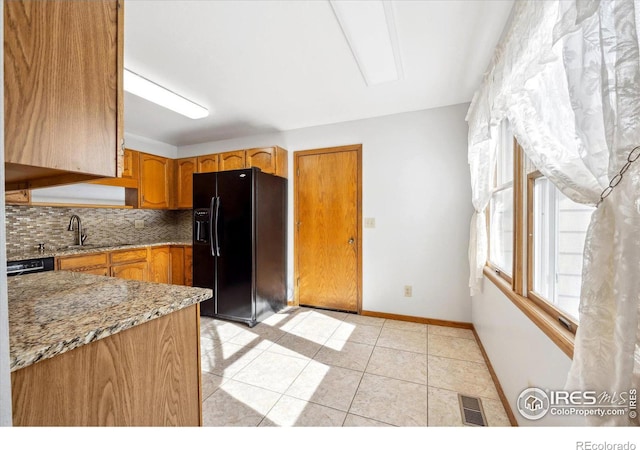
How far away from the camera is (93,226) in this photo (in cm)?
323

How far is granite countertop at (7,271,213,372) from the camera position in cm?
58

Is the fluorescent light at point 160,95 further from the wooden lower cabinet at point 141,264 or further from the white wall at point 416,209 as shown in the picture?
the wooden lower cabinet at point 141,264

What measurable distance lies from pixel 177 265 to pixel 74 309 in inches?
119

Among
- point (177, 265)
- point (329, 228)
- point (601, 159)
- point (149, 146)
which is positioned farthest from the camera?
point (149, 146)

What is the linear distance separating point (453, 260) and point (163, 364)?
2.68 meters

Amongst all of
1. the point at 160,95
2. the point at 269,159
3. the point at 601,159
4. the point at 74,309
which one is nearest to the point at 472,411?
the point at 601,159

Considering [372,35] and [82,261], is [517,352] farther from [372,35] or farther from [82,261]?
[82,261]

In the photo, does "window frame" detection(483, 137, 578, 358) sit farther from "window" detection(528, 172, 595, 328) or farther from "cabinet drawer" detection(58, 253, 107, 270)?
"cabinet drawer" detection(58, 253, 107, 270)

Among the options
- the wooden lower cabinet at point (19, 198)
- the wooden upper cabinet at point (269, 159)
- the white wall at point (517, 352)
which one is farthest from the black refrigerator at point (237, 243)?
the white wall at point (517, 352)

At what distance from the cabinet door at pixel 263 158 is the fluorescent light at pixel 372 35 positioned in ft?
5.06

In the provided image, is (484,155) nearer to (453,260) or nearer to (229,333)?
(453,260)

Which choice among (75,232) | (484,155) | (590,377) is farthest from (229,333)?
(484,155)

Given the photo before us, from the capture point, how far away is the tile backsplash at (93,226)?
2.59 metres

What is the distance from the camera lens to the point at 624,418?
22.0 inches
